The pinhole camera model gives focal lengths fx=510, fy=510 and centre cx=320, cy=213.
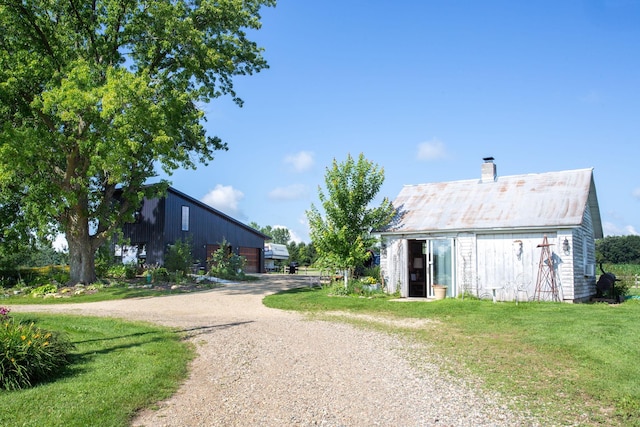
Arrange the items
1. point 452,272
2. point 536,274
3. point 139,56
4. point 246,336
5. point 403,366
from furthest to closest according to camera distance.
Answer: point 139,56, point 452,272, point 536,274, point 246,336, point 403,366

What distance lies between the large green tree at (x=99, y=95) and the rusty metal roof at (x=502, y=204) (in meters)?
9.55

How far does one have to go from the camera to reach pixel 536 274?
1636 cm

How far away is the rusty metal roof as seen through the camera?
16734mm

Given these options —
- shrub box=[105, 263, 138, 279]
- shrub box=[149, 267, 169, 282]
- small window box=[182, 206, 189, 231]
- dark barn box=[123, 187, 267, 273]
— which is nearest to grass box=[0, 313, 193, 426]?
shrub box=[149, 267, 169, 282]

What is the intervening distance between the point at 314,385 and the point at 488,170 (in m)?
15.9

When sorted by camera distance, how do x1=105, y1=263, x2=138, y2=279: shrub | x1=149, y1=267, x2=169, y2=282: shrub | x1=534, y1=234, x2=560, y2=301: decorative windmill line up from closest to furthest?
1. x1=534, y1=234, x2=560, y2=301: decorative windmill
2. x1=149, y1=267, x2=169, y2=282: shrub
3. x1=105, y1=263, x2=138, y2=279: shrub

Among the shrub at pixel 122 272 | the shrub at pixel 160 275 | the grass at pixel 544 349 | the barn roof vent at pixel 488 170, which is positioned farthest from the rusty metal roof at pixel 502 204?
the shrub at pixel 122 272

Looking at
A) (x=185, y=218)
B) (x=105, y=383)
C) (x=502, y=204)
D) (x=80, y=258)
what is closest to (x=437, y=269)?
(x=502, y=204)

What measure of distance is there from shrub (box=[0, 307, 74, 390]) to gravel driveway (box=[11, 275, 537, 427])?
1.81 metres

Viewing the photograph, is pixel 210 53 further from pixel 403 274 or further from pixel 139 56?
pixel 403 274

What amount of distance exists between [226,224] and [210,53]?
16971 millimetres

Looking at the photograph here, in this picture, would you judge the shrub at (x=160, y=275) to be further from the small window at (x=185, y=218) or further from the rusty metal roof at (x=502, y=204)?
the rusty metal roof at (x=502, y=204)

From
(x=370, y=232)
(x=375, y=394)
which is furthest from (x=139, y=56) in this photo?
(x=375, y=394)

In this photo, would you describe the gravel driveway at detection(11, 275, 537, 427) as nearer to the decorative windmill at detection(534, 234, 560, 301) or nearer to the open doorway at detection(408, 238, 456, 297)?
the open doorway at detection(408, 238, 456, 297)
